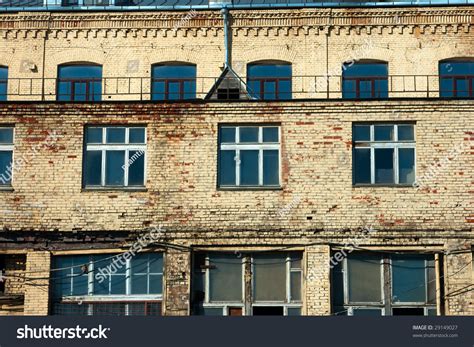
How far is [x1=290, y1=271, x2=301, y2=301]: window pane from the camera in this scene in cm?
2130

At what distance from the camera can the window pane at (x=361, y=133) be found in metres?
22.0

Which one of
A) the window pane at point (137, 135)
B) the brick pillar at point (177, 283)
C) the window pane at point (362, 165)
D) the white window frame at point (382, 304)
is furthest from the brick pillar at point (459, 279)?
the window pane at point (137, 135)

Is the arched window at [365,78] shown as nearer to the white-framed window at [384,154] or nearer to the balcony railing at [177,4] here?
the balcony railing at [177,4]

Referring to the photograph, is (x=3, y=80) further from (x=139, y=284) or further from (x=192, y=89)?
(x=139, y=284)

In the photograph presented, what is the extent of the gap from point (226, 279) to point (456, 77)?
1139cm

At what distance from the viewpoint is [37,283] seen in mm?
21375

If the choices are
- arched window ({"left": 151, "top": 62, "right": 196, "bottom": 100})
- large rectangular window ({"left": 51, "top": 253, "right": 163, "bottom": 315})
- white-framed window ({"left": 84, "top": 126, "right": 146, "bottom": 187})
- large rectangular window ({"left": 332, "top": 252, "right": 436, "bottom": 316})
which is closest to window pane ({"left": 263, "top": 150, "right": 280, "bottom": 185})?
large rectangular window ({"left": 332, "top": 252, "right": 436, "bottom": 316})

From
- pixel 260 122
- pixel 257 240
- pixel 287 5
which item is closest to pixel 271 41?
pixel 287 5

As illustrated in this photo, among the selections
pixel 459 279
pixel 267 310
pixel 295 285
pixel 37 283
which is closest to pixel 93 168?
pixel 37 283

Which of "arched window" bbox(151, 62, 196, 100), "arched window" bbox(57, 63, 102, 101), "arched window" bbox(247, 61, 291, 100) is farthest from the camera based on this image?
"arched window" bbox(57, 63, 102, 101)

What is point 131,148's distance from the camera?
22125 mm

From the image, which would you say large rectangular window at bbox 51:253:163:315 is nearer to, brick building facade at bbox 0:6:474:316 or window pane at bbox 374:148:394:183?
brick building facade at bbox 0:6:474:316

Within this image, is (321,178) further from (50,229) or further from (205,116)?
(50,229)

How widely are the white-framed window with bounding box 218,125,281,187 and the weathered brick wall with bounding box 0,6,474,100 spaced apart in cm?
652
